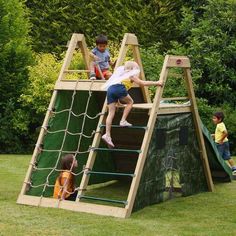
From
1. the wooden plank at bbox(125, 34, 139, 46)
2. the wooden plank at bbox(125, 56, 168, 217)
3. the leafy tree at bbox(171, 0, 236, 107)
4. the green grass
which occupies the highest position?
the leafy tree at bbox(171, 0, 236, 107)

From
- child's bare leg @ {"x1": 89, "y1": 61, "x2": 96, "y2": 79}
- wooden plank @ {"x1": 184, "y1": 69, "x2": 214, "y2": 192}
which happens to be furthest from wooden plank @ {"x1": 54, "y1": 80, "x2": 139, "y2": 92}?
wooden plank @ {"x1": 184, "y1": 69, "x2": 214, "y2": 192}

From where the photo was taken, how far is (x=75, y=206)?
8930mm

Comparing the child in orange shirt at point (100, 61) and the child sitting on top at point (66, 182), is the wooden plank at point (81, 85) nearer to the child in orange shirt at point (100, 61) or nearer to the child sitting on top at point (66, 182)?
the child in orange shirt at point (100, 61)

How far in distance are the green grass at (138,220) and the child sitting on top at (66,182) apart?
1.27ft

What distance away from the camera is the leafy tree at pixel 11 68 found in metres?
18.6

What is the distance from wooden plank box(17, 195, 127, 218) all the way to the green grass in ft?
0.42

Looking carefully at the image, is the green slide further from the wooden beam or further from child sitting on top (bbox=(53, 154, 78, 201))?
child sitting on top (bbox=(53, 154, 78, 201))

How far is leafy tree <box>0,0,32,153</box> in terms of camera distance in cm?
1864

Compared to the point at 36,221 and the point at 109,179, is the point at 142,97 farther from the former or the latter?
the point at 36,221

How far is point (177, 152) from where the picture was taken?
10438mm

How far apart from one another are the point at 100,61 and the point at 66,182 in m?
2.26

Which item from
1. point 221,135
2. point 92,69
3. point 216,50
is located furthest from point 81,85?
point 216,50

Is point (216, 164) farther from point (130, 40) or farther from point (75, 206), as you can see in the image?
point (75, 206)

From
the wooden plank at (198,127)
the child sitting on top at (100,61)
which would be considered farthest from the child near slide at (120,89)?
the wooden plank at (198,127)
